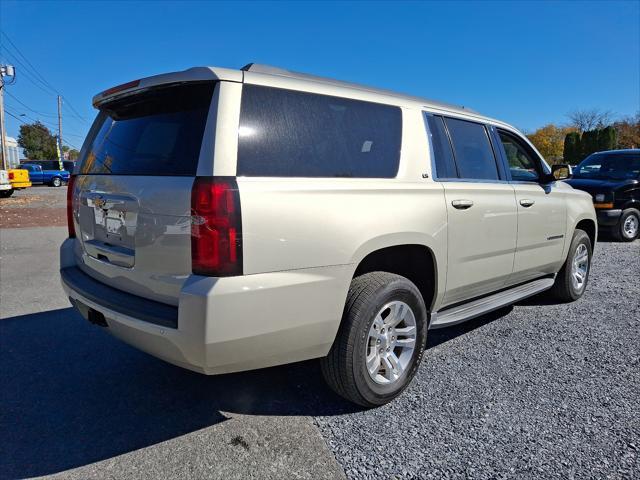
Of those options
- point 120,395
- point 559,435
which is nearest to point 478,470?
point 559,435

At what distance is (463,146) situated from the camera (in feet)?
12.0

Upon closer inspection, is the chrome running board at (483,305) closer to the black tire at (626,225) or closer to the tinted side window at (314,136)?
the tinted side window at (314,136)

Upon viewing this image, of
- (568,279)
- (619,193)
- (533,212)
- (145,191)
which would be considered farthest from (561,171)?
(619,193)

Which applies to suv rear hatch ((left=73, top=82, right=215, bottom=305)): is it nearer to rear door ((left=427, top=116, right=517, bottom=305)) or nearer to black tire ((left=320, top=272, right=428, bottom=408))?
black tire ((left=320, top=272, right=428, bottom=408))

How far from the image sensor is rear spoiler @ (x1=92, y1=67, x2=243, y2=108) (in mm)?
2275

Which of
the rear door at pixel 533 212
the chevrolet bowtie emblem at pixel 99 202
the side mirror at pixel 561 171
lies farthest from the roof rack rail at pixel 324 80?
the side mirror at pixel 561 171

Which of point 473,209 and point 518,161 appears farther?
point 518,161

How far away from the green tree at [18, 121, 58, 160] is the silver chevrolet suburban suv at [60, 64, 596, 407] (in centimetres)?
7665

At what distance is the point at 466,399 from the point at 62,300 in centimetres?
453

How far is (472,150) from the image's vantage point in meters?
3.78

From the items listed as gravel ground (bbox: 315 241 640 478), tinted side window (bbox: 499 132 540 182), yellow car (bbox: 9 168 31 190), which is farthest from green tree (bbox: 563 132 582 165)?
gravel ground (bbox: 315 241 640 478)

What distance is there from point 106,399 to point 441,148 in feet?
9.68

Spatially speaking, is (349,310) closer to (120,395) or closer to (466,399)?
(466,399)

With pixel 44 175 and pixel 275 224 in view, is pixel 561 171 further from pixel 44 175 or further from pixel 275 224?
pixel 44 175
